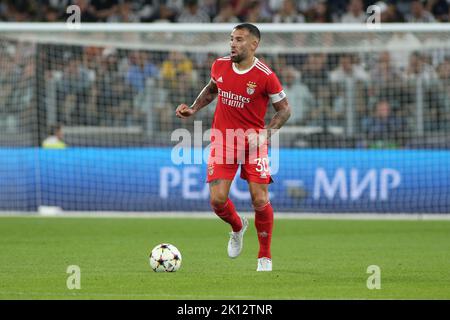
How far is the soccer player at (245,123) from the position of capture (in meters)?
11.2

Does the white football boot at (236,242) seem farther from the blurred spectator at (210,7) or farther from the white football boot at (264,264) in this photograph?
the blurred spectator at (210,7)

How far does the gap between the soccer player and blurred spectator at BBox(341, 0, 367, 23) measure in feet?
44.5

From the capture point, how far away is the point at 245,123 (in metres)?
11.3

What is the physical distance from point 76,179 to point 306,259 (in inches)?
357

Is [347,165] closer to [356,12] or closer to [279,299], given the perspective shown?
[356,12]

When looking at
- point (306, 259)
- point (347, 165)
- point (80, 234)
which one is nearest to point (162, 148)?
point (347, 165)

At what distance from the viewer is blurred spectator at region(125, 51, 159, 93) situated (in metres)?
22.8

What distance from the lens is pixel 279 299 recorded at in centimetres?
873

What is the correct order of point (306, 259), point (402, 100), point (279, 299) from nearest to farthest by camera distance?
1. point (279, 299)
2. point (306, 259)
3. point (402, 100)

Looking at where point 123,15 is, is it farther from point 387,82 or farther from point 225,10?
point 387,82

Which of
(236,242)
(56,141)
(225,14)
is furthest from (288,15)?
(236,242)

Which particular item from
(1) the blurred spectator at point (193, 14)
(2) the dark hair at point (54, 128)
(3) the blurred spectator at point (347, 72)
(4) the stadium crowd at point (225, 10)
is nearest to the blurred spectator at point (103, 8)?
(4) the stadium crowd at point (225, 10)

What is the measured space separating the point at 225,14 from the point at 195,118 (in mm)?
4104
